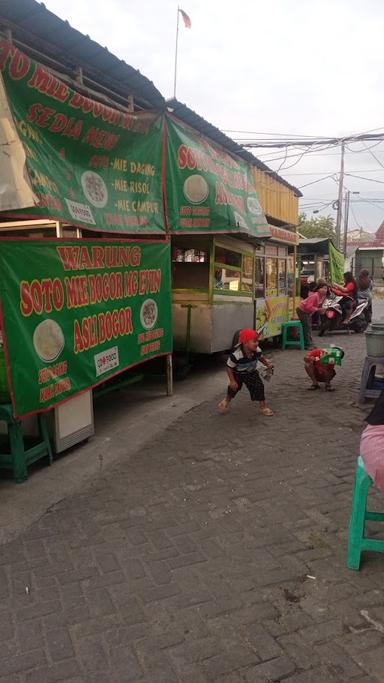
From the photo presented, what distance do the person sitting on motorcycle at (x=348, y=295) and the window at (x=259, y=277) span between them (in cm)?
456

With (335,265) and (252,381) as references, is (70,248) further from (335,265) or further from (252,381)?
(335,265)

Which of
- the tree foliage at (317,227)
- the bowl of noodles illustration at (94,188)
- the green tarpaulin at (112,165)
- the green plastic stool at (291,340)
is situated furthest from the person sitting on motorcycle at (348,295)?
the tree foliage at (317,227)

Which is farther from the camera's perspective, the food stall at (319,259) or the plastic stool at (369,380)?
the food stall at (319,259)

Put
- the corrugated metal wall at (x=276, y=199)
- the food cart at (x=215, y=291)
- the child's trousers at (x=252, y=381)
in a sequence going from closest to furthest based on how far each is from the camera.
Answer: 1. the child's trousers at (x=252, y=381)
2. the food cart at (x=215, y=291)
3. the corrugated metal wall at (x=276, y=199)

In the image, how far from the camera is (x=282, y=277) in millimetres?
11555

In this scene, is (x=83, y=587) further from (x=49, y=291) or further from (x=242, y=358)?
(x=242, y=358)

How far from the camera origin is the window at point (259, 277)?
977cm

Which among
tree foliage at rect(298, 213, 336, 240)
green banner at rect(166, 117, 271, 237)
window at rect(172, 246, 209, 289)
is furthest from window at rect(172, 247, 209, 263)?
tree foliage at rect(298, 213, 336, 240)

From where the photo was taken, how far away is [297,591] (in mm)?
2535

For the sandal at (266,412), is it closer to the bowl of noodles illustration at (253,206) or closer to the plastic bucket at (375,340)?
the plastic bucket at (375,340)

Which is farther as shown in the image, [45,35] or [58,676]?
[45,35]

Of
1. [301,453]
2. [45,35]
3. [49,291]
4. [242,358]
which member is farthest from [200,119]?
[301,453]

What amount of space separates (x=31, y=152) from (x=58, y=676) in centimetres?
350

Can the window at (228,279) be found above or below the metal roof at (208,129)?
below
